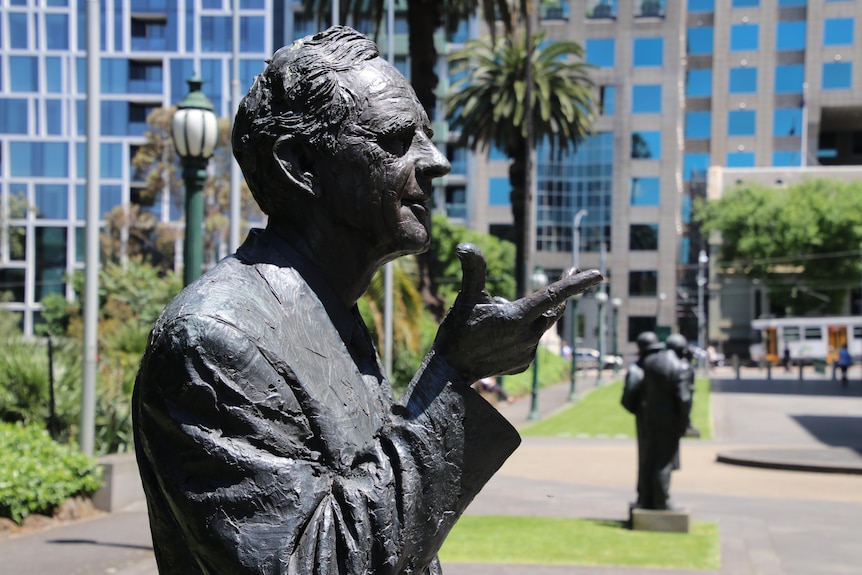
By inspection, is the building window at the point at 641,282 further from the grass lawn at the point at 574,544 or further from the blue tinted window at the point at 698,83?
the grass lawn at the point at 574,544

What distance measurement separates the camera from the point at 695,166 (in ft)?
266

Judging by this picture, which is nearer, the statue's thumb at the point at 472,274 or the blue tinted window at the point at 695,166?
the statue's thumb at the point at 472,274

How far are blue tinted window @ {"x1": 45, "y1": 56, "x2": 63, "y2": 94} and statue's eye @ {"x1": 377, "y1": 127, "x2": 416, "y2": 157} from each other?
190 feet

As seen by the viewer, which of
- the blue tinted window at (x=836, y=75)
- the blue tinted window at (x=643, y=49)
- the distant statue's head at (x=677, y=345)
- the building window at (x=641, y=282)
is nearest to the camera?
the distant statue's head at (x=677, y=345)

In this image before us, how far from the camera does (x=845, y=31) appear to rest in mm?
77250

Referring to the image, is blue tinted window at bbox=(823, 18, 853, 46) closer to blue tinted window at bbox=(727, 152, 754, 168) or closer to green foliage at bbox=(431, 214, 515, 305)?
blue tinted window at bbox=(727, 152, 754, 168)

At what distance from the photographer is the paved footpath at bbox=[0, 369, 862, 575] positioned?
9.56m

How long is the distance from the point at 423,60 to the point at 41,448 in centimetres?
1460

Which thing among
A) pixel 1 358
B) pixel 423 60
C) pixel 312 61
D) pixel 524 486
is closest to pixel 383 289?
pixel 423 60

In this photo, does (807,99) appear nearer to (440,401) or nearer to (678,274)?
(678,274)

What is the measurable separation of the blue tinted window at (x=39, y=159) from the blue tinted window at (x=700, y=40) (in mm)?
46230

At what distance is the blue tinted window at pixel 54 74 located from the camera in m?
56.0

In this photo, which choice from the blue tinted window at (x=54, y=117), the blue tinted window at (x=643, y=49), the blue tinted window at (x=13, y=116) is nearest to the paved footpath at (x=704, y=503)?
the blue tinted window at (x=54, y=117)

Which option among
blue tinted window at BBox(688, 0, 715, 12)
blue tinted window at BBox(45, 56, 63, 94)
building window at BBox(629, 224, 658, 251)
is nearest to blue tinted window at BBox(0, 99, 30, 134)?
blue tinted window at BBox(45, 56, 63, 94)
